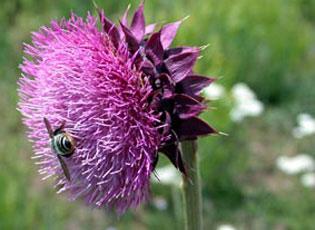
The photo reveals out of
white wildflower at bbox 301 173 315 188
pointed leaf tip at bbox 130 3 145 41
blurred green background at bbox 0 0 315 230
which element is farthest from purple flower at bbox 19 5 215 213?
white wildflower at bbox 301 173 315 188

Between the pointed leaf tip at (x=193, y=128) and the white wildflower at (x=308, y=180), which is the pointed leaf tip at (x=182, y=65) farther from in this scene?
the white wildflower at (x=308, y=180)

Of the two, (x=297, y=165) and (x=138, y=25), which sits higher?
(x=297, y=165)

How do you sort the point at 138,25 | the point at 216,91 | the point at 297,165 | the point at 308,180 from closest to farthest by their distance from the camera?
the point at 138,25 < the point at 308,180 < the point at 297,165 < the point at 216,91

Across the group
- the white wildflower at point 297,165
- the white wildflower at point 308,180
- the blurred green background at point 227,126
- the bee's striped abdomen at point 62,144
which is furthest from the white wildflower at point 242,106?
the bee's striped abdomen at point 62,144

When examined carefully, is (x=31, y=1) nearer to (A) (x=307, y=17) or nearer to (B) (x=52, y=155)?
(A) (x=307, y=17)

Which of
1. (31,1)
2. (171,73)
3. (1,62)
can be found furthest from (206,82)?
(31,1)

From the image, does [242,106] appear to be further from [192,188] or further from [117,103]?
[117,103]

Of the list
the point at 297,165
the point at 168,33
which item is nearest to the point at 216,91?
the point at 297,165
